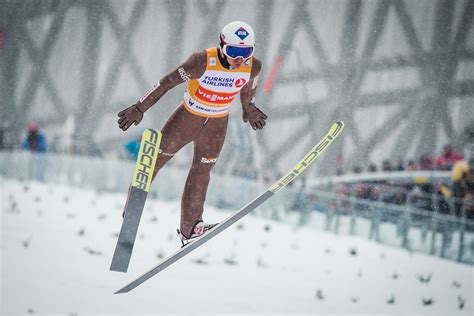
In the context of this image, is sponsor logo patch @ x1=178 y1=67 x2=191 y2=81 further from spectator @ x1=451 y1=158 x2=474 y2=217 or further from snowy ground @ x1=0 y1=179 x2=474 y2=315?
spectator @ x1=451 y1=158 x2=474 y2=217

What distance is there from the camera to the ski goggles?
425 cm

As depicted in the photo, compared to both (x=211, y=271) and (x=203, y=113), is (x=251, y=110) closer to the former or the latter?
(x=203, y=113)

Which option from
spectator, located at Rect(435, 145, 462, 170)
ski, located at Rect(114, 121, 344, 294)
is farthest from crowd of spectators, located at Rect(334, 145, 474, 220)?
ski, located at Rect(114, 121, 344, 294)

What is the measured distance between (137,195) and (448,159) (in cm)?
879

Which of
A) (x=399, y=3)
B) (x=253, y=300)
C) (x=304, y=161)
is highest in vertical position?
(x=399, y=3)

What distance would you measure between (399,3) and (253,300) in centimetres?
539

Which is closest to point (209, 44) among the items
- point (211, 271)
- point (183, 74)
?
point (183, 74)

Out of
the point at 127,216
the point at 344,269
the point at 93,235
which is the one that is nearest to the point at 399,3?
the point at 127,216

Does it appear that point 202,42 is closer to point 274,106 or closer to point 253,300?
point 274,106

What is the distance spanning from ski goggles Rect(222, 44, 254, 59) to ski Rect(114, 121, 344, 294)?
104 cm

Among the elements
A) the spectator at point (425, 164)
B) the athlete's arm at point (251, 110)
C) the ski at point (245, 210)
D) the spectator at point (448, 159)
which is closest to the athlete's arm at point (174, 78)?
the athlete's arm at point (251, 110)

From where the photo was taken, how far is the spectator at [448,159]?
457 inches

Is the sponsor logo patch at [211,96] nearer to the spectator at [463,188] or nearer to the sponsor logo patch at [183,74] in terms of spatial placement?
the sponsor logo patch at [183,74]

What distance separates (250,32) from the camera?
4215 millimetres
